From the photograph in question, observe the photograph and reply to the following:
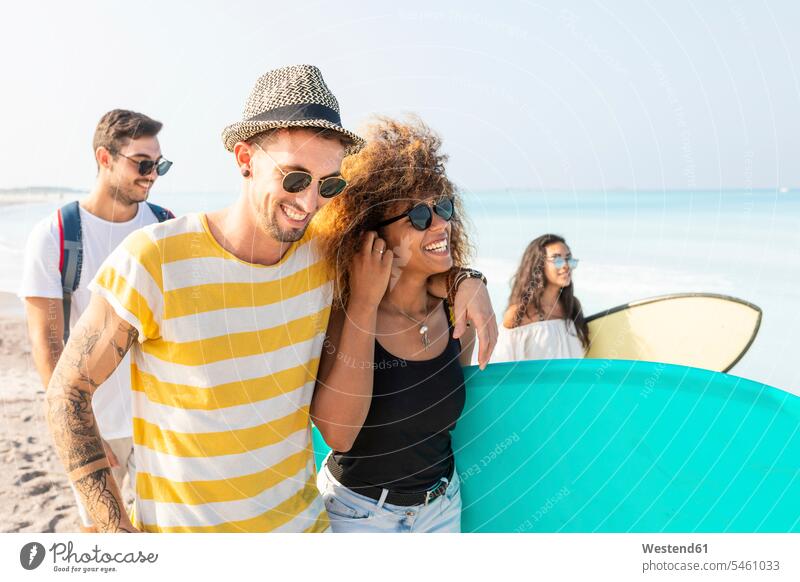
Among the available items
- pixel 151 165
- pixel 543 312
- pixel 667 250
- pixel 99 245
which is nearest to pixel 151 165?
pixel 151 165

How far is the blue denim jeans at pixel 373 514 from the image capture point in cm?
98

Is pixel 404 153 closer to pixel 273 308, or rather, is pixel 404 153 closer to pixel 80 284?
pixel 273 308

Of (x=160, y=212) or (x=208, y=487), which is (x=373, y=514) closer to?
(x=208, y=487)

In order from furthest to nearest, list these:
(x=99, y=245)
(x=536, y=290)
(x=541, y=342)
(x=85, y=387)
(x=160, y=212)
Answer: (x=536, y=290)
(x=541, y=342)
(x=160, y=212)
(x=99, y=245)
(x=85, y=387)

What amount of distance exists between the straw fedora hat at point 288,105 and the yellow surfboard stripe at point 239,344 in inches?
10.5

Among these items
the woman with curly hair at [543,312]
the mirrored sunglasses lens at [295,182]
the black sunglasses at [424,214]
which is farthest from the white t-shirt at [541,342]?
the mirrored sunglasses lens at [295,182]

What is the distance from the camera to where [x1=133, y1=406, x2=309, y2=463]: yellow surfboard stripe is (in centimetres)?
83

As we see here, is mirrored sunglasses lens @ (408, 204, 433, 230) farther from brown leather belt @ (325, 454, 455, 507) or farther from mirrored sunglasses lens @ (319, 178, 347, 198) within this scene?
brown leather belt @ (325, 454, 455, 507)

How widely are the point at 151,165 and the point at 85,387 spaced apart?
0.78 metres

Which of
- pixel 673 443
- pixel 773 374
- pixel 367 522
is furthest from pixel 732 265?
pixel 367 522
